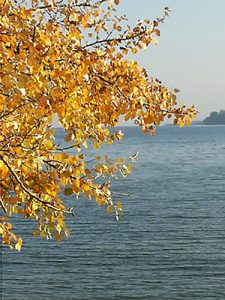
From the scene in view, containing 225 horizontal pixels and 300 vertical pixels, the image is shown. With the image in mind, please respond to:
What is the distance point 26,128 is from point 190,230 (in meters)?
33.1

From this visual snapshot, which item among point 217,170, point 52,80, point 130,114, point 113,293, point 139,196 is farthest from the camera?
point 217,170

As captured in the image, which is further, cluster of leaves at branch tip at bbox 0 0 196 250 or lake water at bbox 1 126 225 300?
lake water at bbox 1 126 225 300

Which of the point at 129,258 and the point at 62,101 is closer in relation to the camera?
the point at 62,101

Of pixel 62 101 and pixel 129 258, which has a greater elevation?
pixel 62 101

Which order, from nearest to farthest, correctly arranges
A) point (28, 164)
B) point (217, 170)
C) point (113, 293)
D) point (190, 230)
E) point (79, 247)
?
1. point (28, 164)
2. point (113, 293)
3. point (79, 247)
4. point (190, 230)
5. point (217, 170)

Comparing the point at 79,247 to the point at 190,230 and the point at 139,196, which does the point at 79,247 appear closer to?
the point at 190,230

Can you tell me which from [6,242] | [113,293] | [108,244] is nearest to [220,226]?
[108,244]

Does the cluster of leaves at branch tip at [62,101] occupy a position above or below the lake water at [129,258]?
above

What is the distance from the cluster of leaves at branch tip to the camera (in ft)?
18.9

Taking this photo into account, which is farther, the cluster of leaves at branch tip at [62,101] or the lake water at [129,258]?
the lake water at [129,258]

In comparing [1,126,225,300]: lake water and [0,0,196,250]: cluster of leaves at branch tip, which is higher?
[0,0,196,250]: cluster of leaves at branch tip

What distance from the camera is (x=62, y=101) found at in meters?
5.99

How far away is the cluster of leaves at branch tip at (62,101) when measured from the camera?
577 cm

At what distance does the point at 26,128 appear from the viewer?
273 inches
